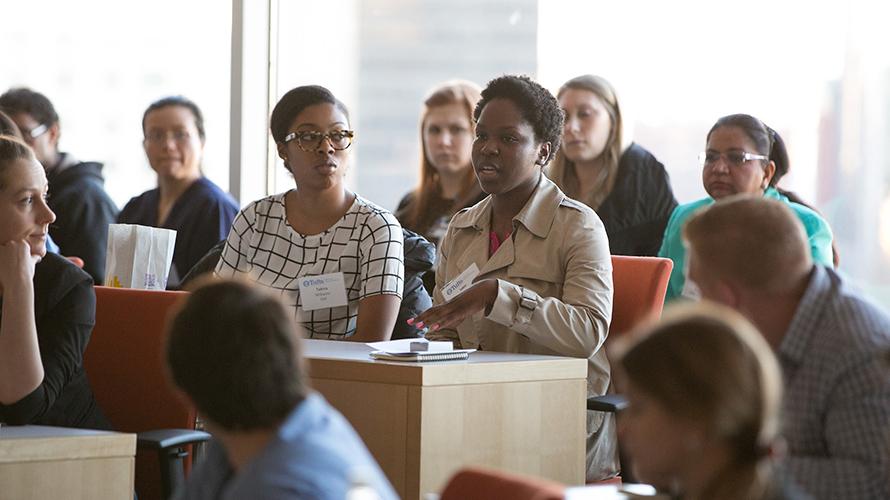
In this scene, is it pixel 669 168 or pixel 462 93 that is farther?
pixel 669 168

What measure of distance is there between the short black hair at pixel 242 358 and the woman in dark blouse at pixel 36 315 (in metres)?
1.26

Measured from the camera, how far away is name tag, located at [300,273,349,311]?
4.00 metres

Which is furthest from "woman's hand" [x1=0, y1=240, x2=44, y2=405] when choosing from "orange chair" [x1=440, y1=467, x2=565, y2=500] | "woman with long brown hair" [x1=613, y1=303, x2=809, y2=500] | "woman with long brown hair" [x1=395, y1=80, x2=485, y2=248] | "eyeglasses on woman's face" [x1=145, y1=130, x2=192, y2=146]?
"eyeglasses on woman's face" [x1=145, y1=130, x2=192, y2=146]

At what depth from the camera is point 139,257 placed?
4.68 metres

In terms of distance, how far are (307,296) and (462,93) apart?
2.05 meters

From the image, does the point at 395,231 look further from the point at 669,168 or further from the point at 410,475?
the point at 669,168

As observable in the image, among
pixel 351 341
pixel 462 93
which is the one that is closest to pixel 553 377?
pixel 351 341

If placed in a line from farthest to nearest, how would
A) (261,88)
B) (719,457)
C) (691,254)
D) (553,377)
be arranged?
(261,88) → (553,377) → (691,254) → (719,457)

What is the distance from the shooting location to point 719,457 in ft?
4.76

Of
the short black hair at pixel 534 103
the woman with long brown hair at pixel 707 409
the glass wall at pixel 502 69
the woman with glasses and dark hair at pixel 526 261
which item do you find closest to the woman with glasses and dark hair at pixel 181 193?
the glass wall at pixel 502 69

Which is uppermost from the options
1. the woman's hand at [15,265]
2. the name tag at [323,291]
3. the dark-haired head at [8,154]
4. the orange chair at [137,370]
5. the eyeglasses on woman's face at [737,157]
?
the eyeglasses on woman's face at [737,157]

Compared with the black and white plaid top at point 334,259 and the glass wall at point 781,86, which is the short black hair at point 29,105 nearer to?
the black and white plaid top at point 334,259

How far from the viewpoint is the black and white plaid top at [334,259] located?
3998 mm

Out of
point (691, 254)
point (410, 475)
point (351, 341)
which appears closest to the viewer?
point (691, 254)
